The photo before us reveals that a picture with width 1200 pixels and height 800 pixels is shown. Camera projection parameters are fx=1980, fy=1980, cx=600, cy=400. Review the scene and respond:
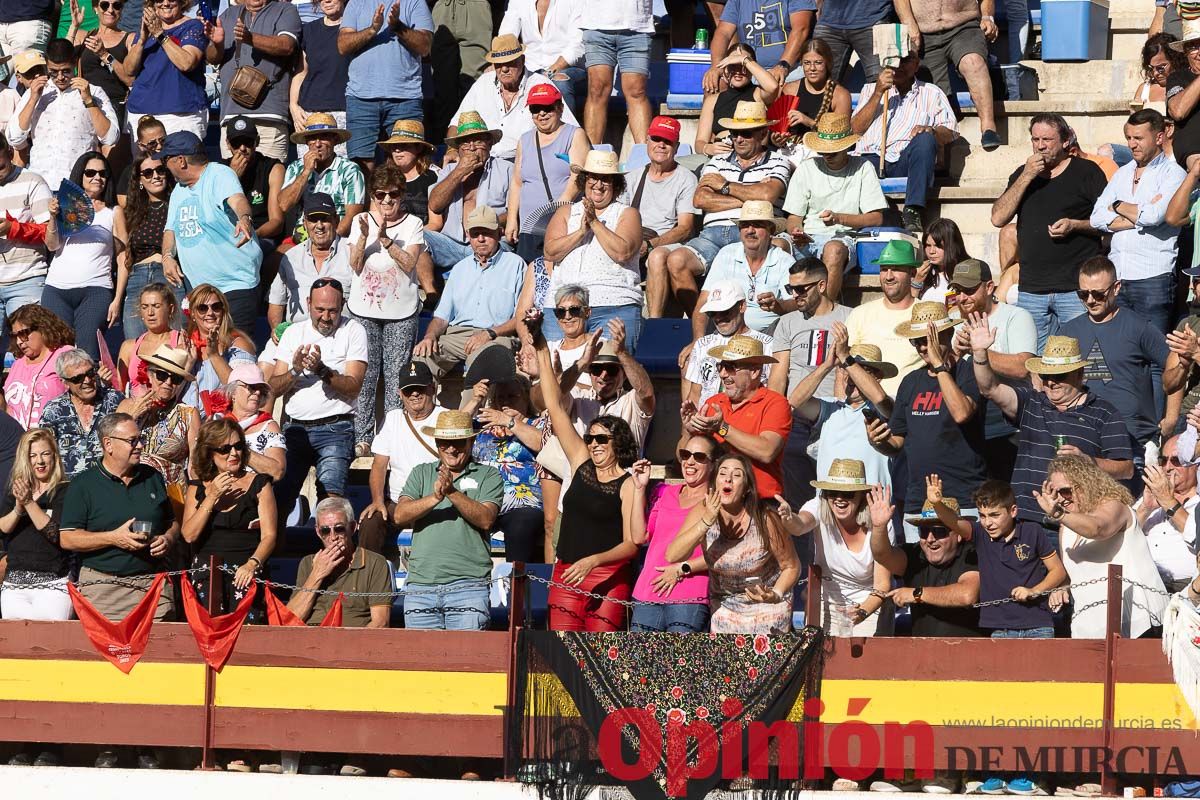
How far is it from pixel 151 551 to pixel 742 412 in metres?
3.05

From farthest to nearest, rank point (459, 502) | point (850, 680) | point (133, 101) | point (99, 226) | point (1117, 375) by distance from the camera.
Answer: point (133, 101), point (99, 226), point (1117, 375), point (459, 502), point (850, 680)

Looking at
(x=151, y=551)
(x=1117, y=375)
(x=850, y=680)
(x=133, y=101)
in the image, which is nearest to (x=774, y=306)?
(x=1117, y=375)

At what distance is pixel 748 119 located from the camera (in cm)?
1230

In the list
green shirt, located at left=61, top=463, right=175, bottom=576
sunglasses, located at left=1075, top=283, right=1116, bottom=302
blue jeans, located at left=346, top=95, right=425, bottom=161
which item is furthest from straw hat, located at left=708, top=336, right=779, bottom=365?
blue jeans, located at left=346, top=95, right=425, bottom=161

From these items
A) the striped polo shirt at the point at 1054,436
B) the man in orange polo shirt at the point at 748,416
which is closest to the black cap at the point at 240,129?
the man in orange polo shirt at the point at 748,416

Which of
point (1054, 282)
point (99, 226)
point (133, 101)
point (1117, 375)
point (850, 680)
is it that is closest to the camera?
point (850, 680)

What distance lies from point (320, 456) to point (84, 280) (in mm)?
2406

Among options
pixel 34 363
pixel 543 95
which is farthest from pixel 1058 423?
pixel 34 363

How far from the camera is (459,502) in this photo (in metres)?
9.77

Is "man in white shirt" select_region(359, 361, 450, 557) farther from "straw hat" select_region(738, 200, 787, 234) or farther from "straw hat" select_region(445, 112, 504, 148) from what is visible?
"straw hat" select_region(445, 112, 504, 148)

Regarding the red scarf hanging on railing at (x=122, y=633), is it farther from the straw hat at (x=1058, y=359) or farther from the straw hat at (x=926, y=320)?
the straw hat at (x=1058, y=359)

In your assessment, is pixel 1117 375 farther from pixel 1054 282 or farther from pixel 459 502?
pixel 459 502

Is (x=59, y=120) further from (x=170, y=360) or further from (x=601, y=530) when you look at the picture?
(x=601, y=530)

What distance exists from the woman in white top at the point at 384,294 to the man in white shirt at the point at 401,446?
0.65 meters
